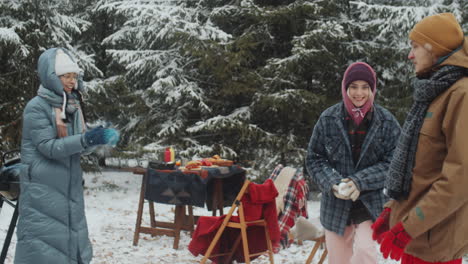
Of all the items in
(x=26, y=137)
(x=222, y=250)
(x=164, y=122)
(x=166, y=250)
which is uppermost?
(x=26, y=137)

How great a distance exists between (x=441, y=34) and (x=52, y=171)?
8.94ft

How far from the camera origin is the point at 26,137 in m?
3.51

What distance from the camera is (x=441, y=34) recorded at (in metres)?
2.20

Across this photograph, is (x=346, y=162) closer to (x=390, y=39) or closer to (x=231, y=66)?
(x=231, y=66)

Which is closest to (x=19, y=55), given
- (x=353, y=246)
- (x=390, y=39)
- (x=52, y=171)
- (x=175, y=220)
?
(x=175, y=220)

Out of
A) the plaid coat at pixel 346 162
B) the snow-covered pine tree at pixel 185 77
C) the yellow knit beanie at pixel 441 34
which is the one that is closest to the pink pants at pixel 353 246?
the plaid coat at pixel 346 162

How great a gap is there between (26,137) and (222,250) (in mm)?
2490

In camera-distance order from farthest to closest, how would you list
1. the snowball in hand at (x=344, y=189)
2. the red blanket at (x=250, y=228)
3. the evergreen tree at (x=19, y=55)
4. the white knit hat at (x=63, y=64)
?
the evergreen tree at (x=19, y=55), the red blanket at (x=250, y=228), the white knit hat at (x=63, y=64), the snowball in hand at (x=344, y=189)

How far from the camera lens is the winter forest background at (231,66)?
29.0 feet

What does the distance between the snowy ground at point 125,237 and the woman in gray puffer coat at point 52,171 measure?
81.9 inches

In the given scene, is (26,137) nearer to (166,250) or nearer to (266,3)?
(166,250)

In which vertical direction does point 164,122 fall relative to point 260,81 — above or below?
below

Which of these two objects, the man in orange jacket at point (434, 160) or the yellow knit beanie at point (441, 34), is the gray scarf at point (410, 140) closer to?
the man in orange jacket at point (434, 160)

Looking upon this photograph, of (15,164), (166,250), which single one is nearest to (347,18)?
(166,250)
